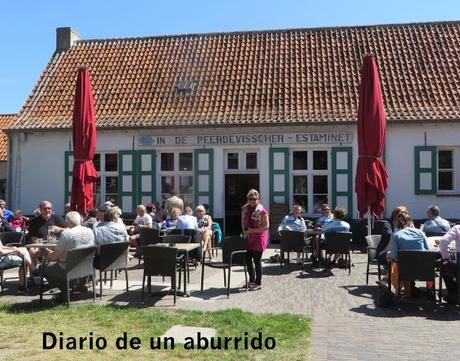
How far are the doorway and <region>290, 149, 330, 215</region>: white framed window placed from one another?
4.03 feet

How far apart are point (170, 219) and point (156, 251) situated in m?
4.66

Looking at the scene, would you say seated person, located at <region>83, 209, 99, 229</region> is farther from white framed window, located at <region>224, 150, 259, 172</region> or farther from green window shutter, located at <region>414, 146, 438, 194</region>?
green window shutter, located at <region>414, 146, 438, 194</region>

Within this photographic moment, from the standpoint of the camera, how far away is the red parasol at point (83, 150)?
32.1 ft

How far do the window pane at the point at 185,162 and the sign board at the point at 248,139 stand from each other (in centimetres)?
42

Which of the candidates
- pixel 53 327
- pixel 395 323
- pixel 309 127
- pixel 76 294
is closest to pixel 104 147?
pixel 309 127

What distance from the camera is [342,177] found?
1426cm

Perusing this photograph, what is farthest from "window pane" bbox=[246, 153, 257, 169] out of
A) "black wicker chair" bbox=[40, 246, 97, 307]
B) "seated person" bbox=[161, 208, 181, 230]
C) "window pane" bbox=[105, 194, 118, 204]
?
"black wicker chair" bbox=[40, 246, 97, 307]

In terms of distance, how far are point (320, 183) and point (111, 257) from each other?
8.39 metres

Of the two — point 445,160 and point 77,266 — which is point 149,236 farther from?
point 445,160

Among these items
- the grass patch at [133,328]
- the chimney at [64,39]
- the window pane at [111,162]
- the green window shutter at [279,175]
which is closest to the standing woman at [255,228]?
the grass patch at [133,328]

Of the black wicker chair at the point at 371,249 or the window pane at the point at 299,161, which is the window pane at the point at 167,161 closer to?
the window pane at the point at 299,161

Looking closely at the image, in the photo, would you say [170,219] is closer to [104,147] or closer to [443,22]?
[104,147]

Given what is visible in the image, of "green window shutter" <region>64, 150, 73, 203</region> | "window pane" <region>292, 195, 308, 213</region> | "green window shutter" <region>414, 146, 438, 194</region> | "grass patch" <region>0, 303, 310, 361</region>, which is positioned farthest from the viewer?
"green window shutter" <region>64, 150, 73, 203</region>

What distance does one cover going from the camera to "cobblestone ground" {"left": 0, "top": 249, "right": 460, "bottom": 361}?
16.8ft
